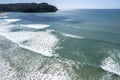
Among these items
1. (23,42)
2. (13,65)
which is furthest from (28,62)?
(23,42)

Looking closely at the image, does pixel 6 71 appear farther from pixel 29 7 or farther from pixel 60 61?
pixel 29 7

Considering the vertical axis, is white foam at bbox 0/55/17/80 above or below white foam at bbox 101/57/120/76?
below

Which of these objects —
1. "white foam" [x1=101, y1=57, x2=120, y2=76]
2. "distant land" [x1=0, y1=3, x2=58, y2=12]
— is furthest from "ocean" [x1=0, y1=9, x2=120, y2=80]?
"distant land" [x1=0, y1=3, x2=58, y2=12]

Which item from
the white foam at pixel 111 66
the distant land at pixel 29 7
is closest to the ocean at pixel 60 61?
the white foam at pixel 111 66

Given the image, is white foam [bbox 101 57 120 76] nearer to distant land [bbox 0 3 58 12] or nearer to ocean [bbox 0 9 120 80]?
ocean [bbox 0 9 120 80]

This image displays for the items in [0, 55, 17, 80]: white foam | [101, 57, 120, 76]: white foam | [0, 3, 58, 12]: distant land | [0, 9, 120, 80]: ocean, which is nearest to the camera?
[0, 55, 17, 80]: white foam

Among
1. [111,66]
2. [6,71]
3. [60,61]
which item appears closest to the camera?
[6,71]

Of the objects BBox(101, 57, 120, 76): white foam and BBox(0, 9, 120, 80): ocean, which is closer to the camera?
BBox(0, 9, 120, 80): ocean

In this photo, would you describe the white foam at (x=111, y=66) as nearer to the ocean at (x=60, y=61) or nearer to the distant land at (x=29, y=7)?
the ocean at (x=60, y=61)

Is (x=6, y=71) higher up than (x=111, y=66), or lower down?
lower down

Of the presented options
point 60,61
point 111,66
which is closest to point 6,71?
point 60,61
